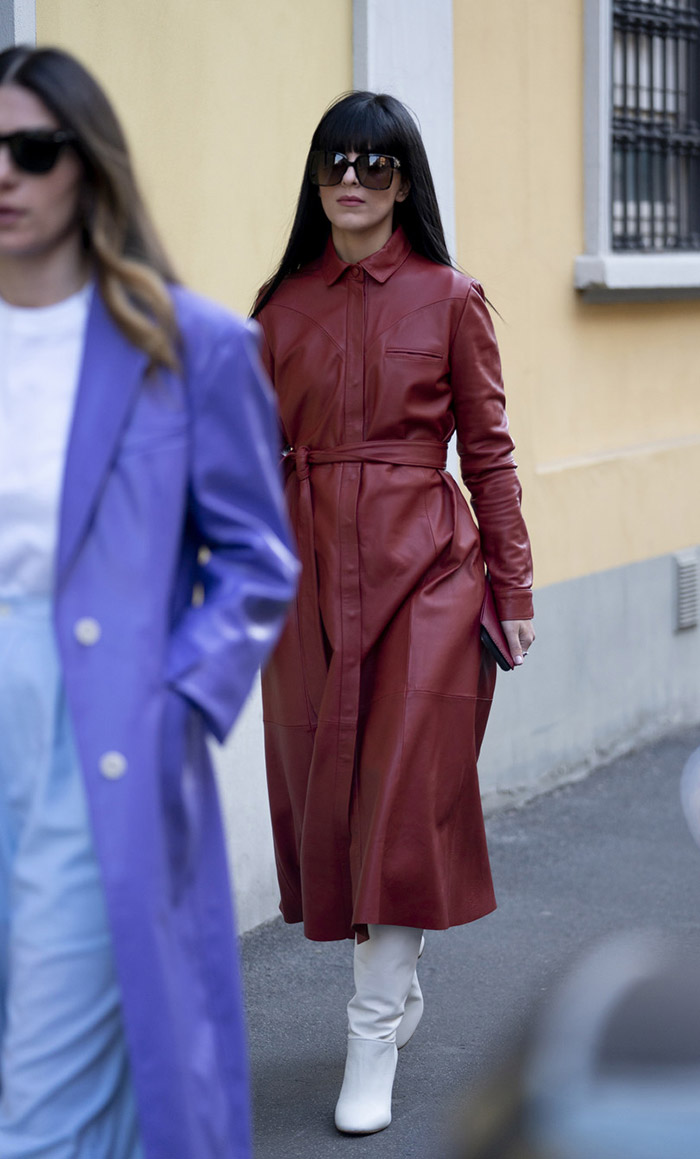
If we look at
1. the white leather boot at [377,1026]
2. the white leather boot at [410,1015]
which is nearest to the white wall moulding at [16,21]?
the white leather boot at [377,1026]

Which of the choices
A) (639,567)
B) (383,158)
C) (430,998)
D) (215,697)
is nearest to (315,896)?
(430,998)

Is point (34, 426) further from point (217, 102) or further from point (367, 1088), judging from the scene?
point (217, 102)

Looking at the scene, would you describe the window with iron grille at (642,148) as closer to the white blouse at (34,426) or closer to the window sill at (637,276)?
the window sill at (637,276)

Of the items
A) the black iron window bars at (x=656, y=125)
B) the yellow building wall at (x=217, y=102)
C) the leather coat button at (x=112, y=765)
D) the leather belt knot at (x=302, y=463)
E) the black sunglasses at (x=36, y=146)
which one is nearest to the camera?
the leather coat button at (x=112, y=765)

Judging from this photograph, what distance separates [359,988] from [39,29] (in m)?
2.42

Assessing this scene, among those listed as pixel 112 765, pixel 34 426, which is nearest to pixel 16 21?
pixel 34 426

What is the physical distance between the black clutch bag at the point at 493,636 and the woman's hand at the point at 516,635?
1 centimetres

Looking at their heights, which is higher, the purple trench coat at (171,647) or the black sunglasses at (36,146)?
the black sunglasses at (36,146)

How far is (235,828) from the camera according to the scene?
5270 millimetres

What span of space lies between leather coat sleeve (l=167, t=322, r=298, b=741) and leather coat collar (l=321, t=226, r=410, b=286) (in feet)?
5.44

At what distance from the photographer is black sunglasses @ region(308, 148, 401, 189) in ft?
13.1

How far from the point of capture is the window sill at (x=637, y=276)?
292 inches

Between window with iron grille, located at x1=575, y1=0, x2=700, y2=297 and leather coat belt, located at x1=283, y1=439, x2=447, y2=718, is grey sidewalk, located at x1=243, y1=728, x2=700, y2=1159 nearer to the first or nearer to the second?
leather coat belt, located at x1=283, y1=439, x2=447, y2=718

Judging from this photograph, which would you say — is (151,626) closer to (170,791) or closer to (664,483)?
(170,791)
